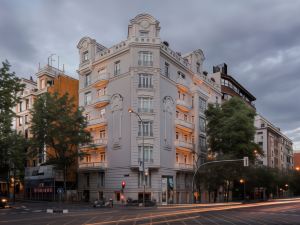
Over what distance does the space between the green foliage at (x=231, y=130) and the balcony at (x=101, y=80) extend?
60.2 feet

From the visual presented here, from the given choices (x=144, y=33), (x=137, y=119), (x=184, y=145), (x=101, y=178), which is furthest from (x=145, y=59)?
(x=101, y=178)

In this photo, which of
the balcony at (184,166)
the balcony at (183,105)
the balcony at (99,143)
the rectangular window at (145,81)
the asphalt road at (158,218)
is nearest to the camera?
the asphalt road at (158,218)

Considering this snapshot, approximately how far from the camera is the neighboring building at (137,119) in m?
57.6

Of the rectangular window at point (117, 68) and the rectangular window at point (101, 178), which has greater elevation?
the rectangular window at point (117, 68)

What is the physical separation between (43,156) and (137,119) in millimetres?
23376

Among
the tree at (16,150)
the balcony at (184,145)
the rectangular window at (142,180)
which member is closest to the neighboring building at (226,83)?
the balcony at (184,145)

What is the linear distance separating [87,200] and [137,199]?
11.8 metres

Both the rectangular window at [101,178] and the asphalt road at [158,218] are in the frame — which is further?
the rectangular window at [101,178]

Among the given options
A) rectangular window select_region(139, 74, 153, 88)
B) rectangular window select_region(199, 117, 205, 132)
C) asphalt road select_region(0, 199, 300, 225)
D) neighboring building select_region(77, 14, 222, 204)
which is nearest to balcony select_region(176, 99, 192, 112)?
neighboring building select_region(77, 14, 222, 204)

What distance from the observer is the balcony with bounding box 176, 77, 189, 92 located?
6444 cm

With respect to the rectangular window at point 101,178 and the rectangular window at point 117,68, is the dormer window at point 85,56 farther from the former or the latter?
the rectangular window at point 101,178

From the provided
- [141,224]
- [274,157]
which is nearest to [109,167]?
[141,224]

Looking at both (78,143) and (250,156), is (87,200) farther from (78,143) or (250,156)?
(250,156)

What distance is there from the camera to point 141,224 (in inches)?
1001
